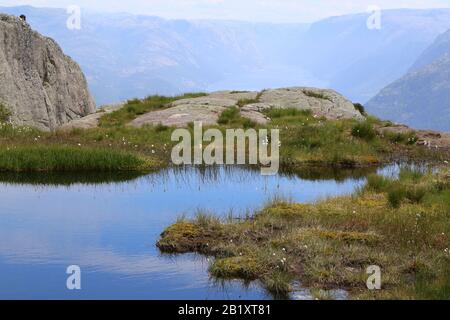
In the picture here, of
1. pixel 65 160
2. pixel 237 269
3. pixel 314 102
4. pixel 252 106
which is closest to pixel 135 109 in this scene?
pixel 252 106

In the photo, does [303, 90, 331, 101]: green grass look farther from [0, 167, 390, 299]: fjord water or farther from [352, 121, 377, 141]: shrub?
[0, 167, 390, 299]: fjord water

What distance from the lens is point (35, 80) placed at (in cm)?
4009

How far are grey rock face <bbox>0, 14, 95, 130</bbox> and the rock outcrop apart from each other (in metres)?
6.36

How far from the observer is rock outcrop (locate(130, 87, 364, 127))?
3569 centimetres

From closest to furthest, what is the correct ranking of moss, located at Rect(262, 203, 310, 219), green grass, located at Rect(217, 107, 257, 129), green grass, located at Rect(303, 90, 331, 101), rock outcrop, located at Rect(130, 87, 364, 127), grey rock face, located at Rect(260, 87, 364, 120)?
moss, located at Rect(262, 203, 310, 219)
green grass, located at Rect(217, 107, 257, 129)
rock outcrop, located at Rect(130, 87, 364, 127)
grey rock face, located at Rect(260, 87, 364, 120)
green grass, located at Rect(303, 90, 331, 101)

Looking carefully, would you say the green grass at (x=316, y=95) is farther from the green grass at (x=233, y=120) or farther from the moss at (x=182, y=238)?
the moss at (x=182, y=238)

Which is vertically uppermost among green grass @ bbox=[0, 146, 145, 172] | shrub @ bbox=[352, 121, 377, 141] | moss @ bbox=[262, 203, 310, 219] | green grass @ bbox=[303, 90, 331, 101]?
green grass @ bbox=[303, 90, 331, 101]

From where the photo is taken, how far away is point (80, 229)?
15.8 metres

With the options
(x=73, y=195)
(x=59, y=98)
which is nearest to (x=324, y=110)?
(x=59, y=98)

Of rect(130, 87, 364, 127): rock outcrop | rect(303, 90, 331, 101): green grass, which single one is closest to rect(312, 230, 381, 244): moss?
rect(130, 87, 364, 127): rock outcrop

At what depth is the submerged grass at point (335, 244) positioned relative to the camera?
12.3 meters
